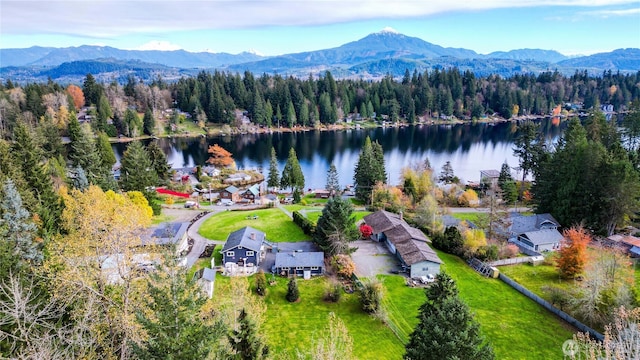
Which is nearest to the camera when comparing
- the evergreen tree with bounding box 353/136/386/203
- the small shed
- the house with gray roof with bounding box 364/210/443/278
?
the house with gray roof with bounding box 364/210/443/278

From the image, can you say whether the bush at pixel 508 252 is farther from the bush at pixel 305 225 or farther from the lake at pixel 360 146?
the lake at pixel 360 146

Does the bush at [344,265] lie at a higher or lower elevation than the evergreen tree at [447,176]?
lower

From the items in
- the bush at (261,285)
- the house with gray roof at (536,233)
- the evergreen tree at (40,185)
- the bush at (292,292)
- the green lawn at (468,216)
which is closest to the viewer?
the bush at (292,292)


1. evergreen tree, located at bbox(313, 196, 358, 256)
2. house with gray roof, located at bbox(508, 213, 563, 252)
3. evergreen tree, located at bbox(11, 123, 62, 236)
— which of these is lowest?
house with gray roof, located at bbox(508, 213, 563, 252)

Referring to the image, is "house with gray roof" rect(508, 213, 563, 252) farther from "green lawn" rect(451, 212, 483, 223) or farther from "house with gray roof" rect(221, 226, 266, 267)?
"house with gray roof" rect(221, 226, 266, 267)

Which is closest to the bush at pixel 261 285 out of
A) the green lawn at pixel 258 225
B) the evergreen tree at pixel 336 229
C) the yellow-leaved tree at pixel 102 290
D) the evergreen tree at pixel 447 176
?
the evergreen tree at pixel 336 229

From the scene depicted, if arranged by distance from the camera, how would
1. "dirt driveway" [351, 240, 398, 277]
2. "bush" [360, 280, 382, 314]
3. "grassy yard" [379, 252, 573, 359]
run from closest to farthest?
"grassy yard" [379, 252, 573, 359] → "bush" [360, 280, 382, 314] → "dirt driveway" [351, 240, 398, 277]

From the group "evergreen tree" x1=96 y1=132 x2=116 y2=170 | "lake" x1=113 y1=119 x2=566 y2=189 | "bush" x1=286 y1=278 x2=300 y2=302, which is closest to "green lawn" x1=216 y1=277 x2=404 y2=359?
"bush" x1=286 y1=278 x2=300 y2=302
